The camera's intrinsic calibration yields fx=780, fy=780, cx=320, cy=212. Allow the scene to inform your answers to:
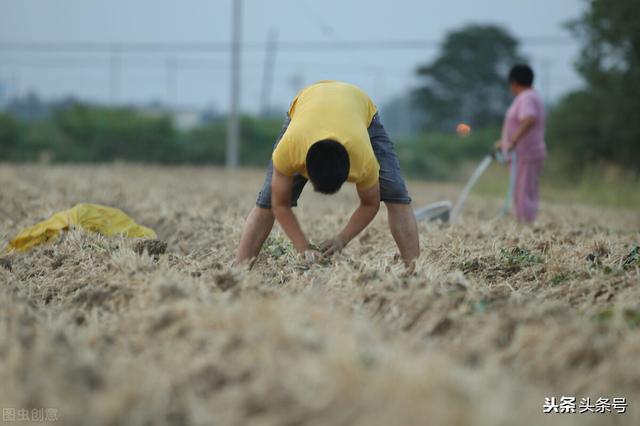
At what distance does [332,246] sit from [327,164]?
2.82 feet

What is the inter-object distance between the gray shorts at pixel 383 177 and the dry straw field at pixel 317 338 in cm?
43

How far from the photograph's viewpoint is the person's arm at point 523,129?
27.1 feet

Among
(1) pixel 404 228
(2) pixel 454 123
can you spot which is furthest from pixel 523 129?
(2) pixel 454 123

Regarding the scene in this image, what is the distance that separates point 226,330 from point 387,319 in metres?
0.82

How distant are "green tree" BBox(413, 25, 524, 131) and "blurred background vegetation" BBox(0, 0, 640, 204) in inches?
1.8

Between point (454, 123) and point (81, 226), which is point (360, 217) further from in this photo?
point (454, 123)

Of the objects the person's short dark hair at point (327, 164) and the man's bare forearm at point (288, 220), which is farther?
the man's bare forearm at point (288, 220)

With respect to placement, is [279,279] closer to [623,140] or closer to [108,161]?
[623,140]

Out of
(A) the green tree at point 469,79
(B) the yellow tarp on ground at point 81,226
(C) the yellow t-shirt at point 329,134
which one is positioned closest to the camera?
(C) the yellow t-shirt at point 329,134

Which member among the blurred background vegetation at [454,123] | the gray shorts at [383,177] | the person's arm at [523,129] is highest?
the gray shorts at [383,177]

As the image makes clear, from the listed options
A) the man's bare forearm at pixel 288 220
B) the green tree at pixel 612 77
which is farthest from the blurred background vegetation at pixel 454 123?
the man's bare forearm at pixel 288 220

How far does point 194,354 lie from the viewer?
2.85 metres

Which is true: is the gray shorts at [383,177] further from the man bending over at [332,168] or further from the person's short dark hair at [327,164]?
the person's short dark hair at [327,164]

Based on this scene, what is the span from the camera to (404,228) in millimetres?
4922
